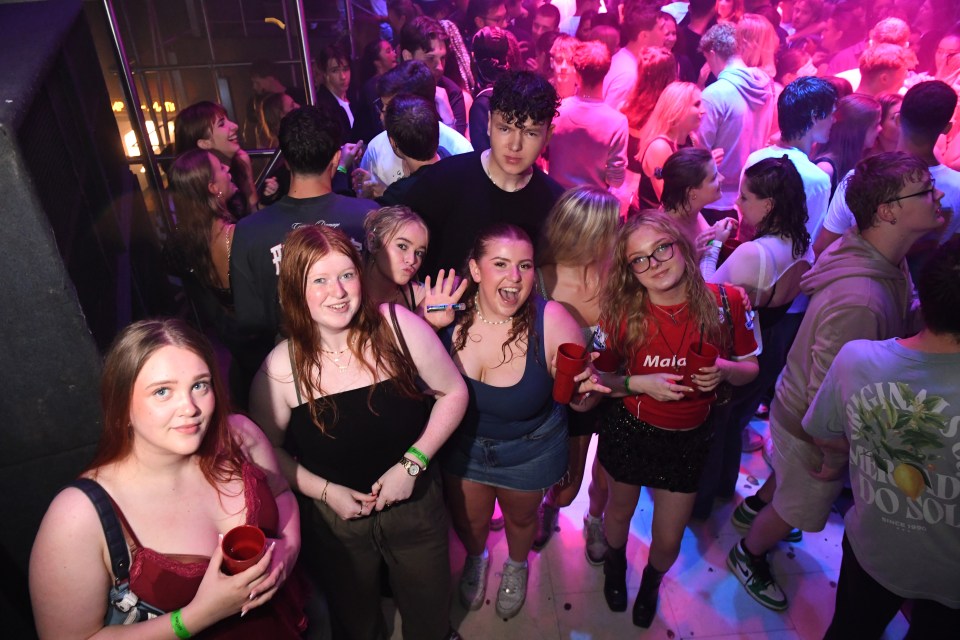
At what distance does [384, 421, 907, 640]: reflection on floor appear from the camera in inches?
101

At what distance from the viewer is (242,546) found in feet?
4.26

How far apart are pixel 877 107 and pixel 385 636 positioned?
4.64 metres

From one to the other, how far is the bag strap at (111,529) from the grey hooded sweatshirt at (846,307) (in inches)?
94.7

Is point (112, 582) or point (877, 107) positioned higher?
point (877, 107)

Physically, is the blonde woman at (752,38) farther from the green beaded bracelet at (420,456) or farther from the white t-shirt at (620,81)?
the green beaded bracelet at (420,456)

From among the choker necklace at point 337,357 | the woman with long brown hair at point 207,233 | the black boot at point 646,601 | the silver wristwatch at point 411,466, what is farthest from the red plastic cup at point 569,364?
the woman with long brown hair at point 207,233

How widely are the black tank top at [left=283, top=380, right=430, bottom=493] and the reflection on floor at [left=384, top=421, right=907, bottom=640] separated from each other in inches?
44.1

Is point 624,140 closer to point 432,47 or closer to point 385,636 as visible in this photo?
point 432,47

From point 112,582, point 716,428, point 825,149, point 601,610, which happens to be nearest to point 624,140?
point 825,149

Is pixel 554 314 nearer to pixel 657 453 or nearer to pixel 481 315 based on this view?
pixel 481 315

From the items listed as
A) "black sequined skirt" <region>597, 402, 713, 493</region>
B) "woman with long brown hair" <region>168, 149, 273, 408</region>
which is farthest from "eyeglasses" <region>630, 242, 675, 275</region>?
"woman with long brown hair" <region>168, 149, 273, 408</region>

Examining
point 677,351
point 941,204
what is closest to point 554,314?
point 677,351

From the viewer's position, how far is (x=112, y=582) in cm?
131

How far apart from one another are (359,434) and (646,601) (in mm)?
1649
